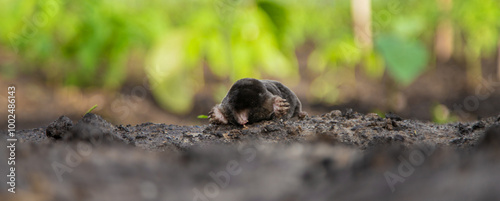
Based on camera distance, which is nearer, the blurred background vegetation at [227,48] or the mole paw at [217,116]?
the mole paw at [217,116]

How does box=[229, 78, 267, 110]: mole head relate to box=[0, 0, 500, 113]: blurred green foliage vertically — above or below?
below

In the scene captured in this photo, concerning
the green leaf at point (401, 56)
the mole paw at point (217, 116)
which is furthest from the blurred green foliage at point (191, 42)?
the mole paw at point (217, 116)

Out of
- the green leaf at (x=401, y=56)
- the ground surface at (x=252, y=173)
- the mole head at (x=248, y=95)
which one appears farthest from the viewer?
the green leaf at (x=401, y=56)

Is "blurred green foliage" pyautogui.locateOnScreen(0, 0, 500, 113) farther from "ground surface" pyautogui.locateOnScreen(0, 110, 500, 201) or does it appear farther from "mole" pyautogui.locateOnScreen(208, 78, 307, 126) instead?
"ground surface" pyautogui.locateOnScreen(0, 110, 500, 201)

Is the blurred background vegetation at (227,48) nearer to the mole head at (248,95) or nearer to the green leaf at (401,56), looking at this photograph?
the green leaf at (401,56)

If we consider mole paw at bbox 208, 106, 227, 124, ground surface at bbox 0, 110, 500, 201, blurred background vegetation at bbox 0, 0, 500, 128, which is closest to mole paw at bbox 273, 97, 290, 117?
mole paw at bbox 208, 106, 227, 124

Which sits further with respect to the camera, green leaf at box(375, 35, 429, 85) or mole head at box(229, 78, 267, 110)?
green leaf at box(375, 35, 429, 85)

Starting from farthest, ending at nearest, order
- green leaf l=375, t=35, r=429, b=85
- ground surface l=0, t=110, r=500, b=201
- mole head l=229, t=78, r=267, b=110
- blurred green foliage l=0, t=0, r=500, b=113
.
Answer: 1. blurred green foliage l=0, t=0, r=500, b=113
2. green leaf l=375, t=35, r=429, b=85
3. mole head l=229, t=78, r=267, b=110
4. ground surface l=0, t=110, r=500, b=201

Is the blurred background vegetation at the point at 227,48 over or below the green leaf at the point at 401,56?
over

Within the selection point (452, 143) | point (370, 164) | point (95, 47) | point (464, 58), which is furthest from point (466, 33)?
point (370, 164)
